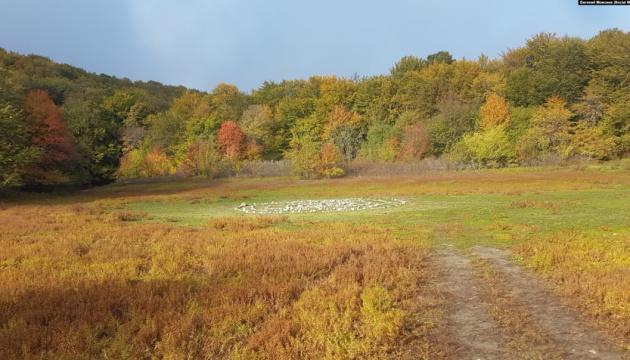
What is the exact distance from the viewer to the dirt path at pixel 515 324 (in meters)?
6.36

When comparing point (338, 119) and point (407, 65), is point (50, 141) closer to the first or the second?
point (338, 119)

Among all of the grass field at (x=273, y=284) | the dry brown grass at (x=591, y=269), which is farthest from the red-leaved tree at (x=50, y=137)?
the dry brown grass at (x=591, y=269)

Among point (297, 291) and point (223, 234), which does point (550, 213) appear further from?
point (297, 291)

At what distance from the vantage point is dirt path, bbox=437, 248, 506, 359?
6.44 metres

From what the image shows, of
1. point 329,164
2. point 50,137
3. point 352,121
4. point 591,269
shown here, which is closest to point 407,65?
point 352,121

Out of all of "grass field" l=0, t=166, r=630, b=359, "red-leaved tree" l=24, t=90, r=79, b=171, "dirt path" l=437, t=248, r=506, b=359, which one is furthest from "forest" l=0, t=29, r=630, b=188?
"dirt path" l=437, t=248, r=506, b=359

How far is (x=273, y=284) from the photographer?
9.70 meters

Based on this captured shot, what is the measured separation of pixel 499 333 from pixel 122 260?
9516 millimetres

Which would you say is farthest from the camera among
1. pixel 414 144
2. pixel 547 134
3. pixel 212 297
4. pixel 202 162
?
pixel 414 144

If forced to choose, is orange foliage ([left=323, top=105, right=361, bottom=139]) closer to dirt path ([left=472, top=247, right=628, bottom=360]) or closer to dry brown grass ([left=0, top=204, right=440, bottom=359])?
dry brown grass ([left=0, top=204, right=440, bottom=359])

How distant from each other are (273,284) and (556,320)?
5.16 metres

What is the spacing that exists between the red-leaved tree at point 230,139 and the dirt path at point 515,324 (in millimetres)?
82038

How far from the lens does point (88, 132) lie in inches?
2522

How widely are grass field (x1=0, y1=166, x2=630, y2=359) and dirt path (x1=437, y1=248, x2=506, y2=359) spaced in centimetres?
16
